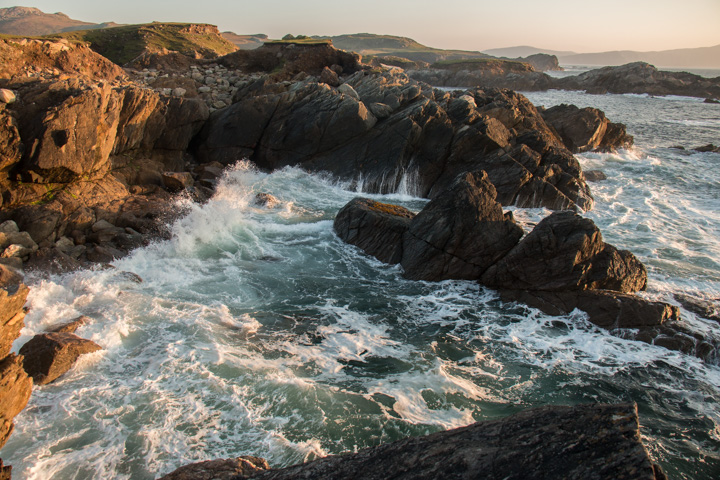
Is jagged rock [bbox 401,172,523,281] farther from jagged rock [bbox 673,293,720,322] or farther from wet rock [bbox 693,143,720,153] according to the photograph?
wet rock [bbox 693,143,720,153]

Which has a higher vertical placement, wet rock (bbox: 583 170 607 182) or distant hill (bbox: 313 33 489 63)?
distant hill (bbox: 313 33 489 63)

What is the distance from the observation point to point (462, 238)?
13.8 metres

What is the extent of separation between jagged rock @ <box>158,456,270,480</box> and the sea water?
2326 millimetres

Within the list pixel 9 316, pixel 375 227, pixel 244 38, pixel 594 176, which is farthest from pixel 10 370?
pixel 244 38

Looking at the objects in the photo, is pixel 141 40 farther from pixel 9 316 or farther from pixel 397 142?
pixel 9 316

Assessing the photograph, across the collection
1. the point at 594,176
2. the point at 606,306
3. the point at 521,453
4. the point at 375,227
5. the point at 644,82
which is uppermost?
the point at 644,82

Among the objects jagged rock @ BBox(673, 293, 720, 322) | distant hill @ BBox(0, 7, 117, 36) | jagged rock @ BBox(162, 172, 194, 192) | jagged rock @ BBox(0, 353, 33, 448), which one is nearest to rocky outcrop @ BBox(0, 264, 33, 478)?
jagged rock @ BBox(0, 353, 33, 448)

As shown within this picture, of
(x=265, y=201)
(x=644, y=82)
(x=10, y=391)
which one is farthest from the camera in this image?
(x=644, y=82)

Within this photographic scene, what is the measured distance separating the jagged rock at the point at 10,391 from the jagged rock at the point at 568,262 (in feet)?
37.4

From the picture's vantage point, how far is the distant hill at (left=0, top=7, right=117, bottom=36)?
258ft

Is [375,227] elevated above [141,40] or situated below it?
below

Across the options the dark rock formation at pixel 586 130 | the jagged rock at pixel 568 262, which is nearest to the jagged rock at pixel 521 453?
the jagged rock at pixel 568 262

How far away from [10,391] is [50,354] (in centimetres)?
349

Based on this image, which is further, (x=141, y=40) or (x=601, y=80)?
(x=601, y=80)
